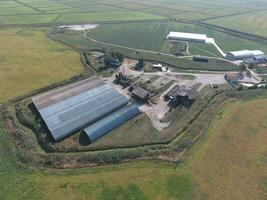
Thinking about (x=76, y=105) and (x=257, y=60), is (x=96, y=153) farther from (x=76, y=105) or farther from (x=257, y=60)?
(x=257, y=60)

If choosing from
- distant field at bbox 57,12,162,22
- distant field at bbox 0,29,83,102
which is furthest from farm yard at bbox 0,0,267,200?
distant field at bbox 57,12,162,22

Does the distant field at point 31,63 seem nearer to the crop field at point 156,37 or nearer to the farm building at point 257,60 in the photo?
the crop field at point 156,37

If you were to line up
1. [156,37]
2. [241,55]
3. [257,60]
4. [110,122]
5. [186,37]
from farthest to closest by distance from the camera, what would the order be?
[156,37] → [186,37] → [241,55] → [257,60] → [110,122]

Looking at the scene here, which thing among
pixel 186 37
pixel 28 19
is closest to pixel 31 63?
pixel 186 37

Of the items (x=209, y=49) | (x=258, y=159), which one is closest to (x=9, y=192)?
(x=258, y=159)

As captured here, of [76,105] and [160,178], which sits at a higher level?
[76,105]

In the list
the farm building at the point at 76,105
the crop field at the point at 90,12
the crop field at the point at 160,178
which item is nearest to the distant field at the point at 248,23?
the crop field at the point at 90,12

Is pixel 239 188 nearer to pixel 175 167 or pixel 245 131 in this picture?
pixel 175 167
